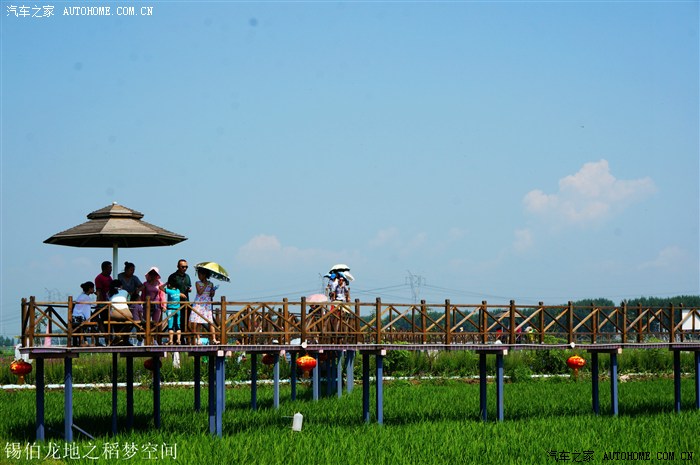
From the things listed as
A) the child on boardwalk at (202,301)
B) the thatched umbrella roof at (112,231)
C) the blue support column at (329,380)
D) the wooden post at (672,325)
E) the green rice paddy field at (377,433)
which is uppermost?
the thatched umbrella roof at (112,231)

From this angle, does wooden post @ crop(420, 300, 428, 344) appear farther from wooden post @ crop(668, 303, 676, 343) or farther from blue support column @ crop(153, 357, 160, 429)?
wooden post @ crop(668, 303, 676, 343)

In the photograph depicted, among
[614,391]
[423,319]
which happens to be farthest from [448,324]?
[614,391]

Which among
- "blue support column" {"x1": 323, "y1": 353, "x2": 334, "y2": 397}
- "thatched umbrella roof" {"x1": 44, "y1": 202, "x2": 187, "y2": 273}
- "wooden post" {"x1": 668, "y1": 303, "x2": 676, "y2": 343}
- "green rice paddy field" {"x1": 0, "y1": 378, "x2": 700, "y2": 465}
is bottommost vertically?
"green rice paddy field" {"x1": 0, "y1": 378, "x2": 700, "y2": 465}

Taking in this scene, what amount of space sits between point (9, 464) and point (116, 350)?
325 cm

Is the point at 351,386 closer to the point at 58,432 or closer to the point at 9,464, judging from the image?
the point at 58,432

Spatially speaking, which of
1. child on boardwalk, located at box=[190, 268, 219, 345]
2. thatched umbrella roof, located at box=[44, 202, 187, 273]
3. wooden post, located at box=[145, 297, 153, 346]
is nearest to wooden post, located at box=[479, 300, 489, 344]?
child on boardwalk, located at box=[190, 268, 219, 345]

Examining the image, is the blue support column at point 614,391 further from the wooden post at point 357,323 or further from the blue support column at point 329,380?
the blue support column at point 329,380

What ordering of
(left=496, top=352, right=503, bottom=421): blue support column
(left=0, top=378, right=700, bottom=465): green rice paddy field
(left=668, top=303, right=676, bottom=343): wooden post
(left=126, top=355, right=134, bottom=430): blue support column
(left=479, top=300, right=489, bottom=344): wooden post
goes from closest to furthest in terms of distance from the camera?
(left=0, top=378, right=700, bottom=465): green rice paddy field, (left=126, top=355, right=134, bottom=430): blue support column, (left=479, top=300, right=489, bottom=344): wooden post, (left=496, top=352, right=503, bottom=421): blue support column, (left=668, top=303, right=676, bottom=343): wooden post

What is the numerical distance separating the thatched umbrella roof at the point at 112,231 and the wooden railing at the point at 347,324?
1.49 meters

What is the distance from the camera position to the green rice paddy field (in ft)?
67.6

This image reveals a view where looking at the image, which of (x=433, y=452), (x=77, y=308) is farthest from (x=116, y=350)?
(x=433, y=452)

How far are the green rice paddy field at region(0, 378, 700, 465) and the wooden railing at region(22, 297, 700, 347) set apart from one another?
6.42ft

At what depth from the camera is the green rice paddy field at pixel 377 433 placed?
67.6ft

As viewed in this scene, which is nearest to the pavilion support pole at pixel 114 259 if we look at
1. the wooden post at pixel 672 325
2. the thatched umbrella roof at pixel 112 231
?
the thatched umbrella roof at pixel 112 231
